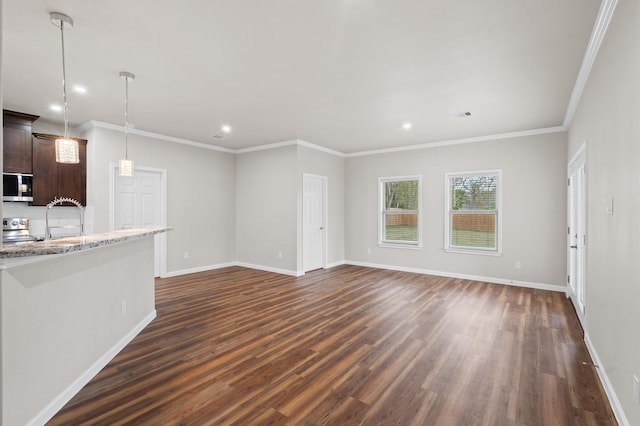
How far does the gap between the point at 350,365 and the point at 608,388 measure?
188 centimetres

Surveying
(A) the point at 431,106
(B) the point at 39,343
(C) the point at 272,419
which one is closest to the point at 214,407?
(C) the point at 272,419

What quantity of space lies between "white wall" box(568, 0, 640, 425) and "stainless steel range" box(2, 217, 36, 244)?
6.78m

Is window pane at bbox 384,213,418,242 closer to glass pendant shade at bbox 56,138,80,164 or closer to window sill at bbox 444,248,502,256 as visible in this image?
window sill at bbox 444,248,502,256

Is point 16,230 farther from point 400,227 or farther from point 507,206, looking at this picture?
point 507,206

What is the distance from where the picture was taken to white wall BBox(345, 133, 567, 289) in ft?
17.1

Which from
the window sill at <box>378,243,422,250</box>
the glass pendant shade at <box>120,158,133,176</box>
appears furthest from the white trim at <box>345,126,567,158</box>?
the glass pendant shade at <box>120,158,133,176</box>

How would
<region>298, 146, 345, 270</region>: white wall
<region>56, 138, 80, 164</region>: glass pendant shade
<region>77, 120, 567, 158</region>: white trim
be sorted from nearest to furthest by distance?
<region>56, 138, 80, 164</region>: glass pendant shade < <region>77, 120, 567, 158</region>: white trim < <region>298, 146, 345, 270</region>: white wall

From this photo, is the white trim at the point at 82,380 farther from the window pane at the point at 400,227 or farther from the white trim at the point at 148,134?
the window pane at the point at 400,227

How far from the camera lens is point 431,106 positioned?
4.20 meters

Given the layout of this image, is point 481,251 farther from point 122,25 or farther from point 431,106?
point 122,25

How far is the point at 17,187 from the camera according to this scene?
4.55 m

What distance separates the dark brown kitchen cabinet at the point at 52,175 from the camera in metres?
4.74

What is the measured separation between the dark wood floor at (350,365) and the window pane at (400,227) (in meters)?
2.29

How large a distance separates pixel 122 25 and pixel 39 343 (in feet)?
7.65
